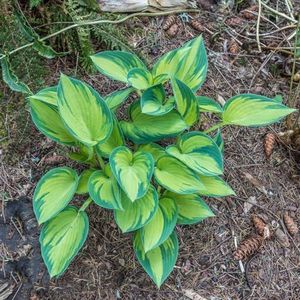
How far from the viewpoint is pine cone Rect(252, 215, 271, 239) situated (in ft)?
7.00

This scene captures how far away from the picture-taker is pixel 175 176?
5.82ft

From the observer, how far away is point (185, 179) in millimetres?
1752

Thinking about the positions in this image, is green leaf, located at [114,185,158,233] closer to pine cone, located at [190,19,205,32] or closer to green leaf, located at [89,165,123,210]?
green leaf, located at [89,165,123,210]

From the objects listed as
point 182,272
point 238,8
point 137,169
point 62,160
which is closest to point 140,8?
point 238,8

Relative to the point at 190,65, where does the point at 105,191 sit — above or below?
below

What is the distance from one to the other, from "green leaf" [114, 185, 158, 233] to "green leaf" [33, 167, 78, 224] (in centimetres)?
19

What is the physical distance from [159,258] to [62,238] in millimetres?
376

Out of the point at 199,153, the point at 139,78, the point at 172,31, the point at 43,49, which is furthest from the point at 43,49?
the point at 199,153

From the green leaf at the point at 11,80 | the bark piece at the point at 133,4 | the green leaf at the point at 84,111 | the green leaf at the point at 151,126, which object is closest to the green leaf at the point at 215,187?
the green leaf at the point at 151,126

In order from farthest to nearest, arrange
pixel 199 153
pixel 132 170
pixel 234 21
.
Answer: pixel 234 21 < pixel 199 153 < pixel 132 170

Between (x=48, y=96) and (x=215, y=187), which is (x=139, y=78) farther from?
(x=215, y=187)

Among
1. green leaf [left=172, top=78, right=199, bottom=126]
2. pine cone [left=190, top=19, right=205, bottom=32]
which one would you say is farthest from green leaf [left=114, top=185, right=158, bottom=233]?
pine cone [left=190, top=19, right=205, bottom=32]

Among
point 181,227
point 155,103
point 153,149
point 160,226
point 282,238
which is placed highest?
point 155,103

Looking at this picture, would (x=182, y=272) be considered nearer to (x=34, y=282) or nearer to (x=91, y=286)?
(x=91, y=286)
